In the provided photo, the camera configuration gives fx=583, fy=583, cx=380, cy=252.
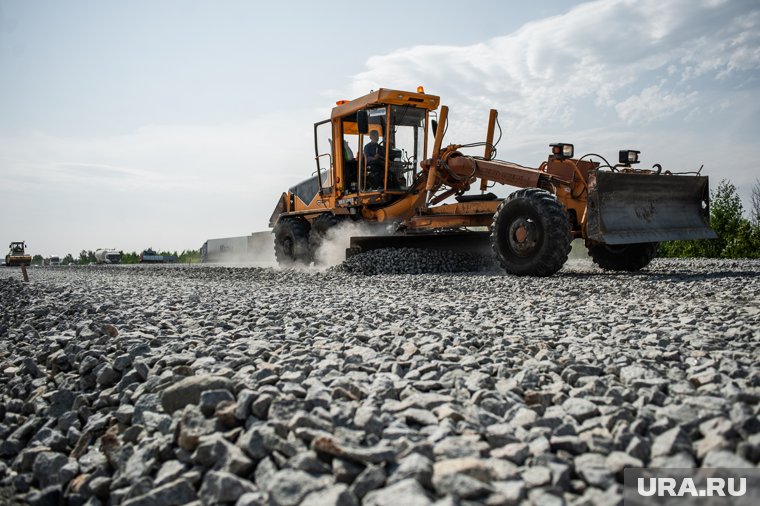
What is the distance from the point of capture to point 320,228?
1318cm

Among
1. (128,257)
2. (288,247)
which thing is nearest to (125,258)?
(128,257)

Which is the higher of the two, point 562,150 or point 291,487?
point 562,150

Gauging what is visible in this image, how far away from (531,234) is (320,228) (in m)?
6.01

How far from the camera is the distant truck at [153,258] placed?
125 ft

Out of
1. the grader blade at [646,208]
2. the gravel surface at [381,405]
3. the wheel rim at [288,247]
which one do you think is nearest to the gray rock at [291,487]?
the gravel surface at [381,405]

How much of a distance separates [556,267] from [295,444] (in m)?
6.63

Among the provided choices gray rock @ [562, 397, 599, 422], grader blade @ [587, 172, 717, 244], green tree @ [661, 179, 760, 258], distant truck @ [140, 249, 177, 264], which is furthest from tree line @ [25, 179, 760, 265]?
distant truck @ [140, 249, 177, 264]

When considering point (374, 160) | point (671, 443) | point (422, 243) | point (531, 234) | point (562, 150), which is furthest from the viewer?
point (374, 160)

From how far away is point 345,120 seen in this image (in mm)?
12766

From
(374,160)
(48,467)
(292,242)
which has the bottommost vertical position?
(48,467)

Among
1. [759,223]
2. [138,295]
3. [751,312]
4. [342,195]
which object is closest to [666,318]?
[751,312]

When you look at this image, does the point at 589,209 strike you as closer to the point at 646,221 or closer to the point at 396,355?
the point at 646,221

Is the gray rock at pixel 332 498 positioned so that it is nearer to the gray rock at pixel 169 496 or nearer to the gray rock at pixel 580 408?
the gray rock at pixel 169 496

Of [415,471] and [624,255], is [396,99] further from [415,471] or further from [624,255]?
[415,471]
